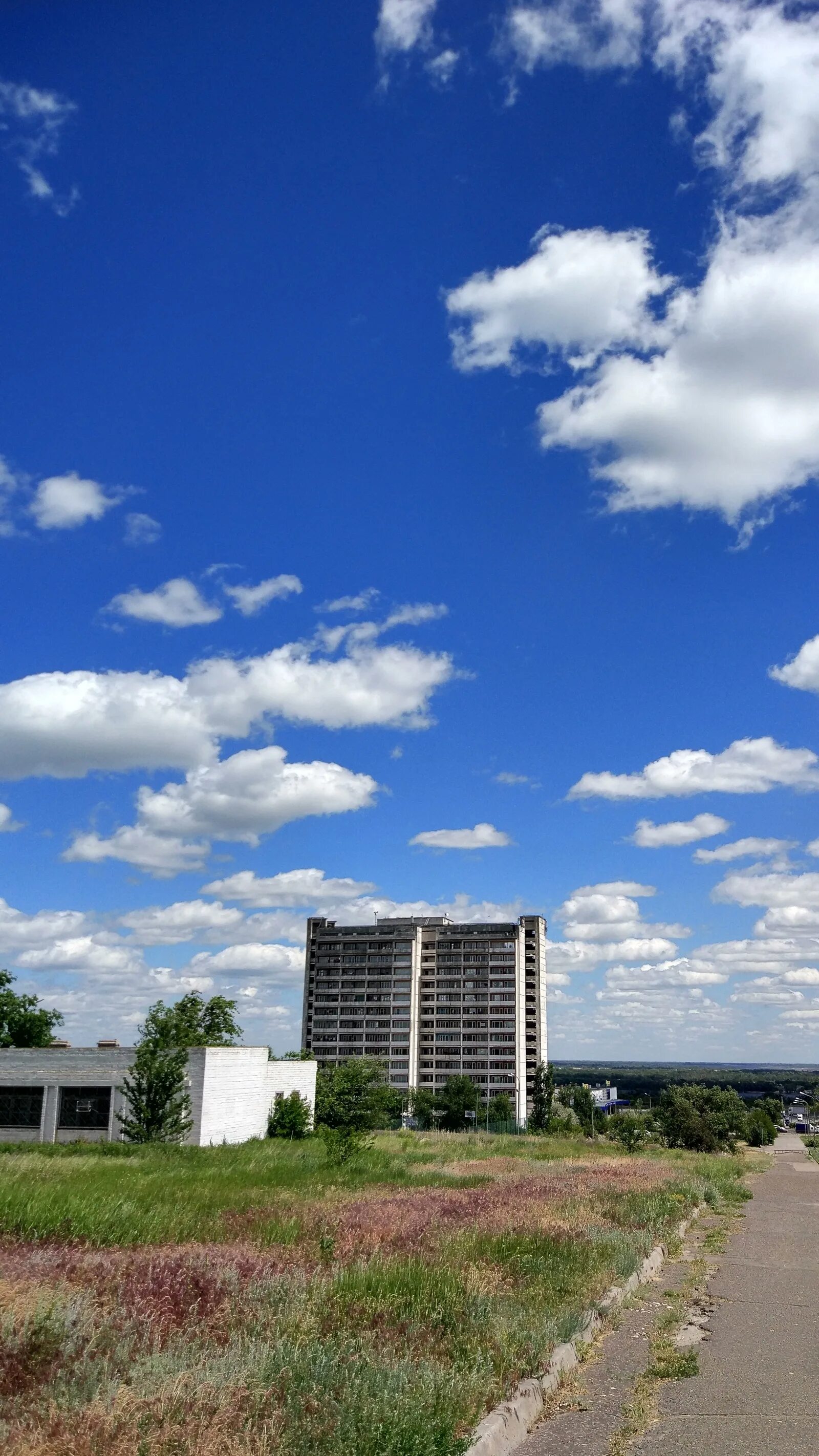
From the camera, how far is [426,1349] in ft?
27.1

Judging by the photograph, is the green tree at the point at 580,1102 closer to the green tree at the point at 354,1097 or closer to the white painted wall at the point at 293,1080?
the white painted wall at the point at 293,1080

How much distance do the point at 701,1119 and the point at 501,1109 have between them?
57649 mm

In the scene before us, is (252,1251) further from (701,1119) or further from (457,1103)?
(457,1103)

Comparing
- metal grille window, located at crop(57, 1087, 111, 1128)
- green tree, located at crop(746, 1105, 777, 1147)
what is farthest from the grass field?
green tree, located at crop(746, 1105, 777, 1147)

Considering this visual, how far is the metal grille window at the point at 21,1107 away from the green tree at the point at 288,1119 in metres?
11.9

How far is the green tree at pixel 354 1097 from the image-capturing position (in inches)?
1859

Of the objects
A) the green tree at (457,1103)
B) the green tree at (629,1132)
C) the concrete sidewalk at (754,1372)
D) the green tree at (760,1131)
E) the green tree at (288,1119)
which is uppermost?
the concrete sidewalk at (754,1372)

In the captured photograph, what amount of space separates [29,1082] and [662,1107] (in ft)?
234

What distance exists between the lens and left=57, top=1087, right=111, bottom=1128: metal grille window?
45594 mm

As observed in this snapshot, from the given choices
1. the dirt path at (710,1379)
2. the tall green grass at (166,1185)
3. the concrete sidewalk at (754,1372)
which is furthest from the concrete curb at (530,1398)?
the tall green grass at (166,1185)

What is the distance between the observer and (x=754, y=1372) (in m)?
9.08

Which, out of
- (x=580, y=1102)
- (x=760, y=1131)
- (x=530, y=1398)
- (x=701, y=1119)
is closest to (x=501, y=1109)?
(x=580, y=1102)

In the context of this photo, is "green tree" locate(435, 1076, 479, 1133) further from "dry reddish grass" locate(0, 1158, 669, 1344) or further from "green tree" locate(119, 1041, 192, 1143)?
"dry reddish grass" locate(0, 1158, 669, 1344)

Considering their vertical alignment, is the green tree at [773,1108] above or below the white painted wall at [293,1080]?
below
